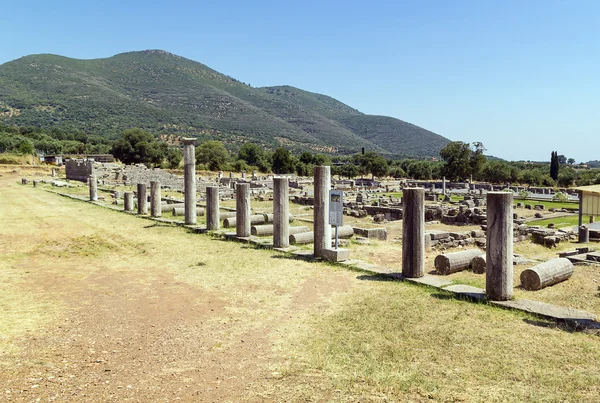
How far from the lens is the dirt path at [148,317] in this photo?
5309mm

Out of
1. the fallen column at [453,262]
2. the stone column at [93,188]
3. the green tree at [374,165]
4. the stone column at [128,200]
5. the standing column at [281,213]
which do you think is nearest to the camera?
the fallen column at [453,262]

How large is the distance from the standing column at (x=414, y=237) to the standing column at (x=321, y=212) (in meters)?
2.66

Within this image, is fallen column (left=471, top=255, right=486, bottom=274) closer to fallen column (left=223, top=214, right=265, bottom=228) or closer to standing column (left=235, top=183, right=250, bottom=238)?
standing column (left=235, top=183, right=250, bottom=238)

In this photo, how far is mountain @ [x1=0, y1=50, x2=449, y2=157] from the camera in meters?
108

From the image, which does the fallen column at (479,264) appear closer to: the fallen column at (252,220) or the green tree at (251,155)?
the fallen column at (252,220)

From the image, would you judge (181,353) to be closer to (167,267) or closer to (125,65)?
(167,267)

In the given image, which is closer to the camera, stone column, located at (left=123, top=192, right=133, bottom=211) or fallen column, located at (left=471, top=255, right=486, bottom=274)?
fallen column, located at (left=471, top=255, right=486, bottom=274)

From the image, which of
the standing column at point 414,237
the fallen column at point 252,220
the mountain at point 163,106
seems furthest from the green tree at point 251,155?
the standing column at point 414,237

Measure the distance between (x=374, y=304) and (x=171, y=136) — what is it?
4119 inches

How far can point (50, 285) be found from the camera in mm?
9789

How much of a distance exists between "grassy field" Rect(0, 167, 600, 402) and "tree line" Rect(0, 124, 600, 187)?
191ft

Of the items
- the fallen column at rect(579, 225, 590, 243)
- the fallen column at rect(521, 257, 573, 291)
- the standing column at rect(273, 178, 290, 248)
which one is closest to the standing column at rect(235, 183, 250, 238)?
the standing column at rect(273, 178, 290, 248)

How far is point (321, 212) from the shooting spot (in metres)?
12.4

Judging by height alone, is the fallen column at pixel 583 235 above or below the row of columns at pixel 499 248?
below
